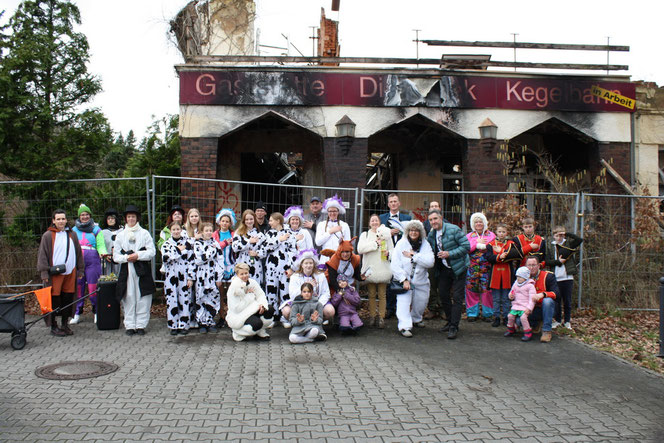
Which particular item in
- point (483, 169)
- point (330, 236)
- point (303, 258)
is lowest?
point (303, 258)

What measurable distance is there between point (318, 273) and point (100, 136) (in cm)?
923

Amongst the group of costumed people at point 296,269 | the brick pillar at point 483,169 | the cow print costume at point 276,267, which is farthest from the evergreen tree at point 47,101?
the brick pillar at point 483,169

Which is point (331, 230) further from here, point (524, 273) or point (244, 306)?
point (524, 273)

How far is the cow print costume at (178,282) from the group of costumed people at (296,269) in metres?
0.01

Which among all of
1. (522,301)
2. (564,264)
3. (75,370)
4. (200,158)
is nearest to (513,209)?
(564,264)

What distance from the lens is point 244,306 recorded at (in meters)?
7.54

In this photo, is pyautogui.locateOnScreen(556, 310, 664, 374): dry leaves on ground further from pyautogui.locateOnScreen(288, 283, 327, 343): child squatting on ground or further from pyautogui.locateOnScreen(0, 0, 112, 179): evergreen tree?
pyautogui.locateOnScreen(0, 0, 112, 179): evergreen tree

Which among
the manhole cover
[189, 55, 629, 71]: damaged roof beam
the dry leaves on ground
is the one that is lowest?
the dry leaves on ground

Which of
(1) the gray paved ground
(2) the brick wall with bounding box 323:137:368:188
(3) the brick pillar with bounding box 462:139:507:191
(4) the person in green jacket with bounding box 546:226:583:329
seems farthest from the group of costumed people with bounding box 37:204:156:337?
(3) the brick pillar with bounding box 462:139:507:191

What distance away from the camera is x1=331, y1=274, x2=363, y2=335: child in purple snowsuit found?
775 cm

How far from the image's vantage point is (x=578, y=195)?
9547mm

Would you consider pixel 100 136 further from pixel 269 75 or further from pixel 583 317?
pixel 583 317

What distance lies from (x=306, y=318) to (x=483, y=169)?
6877 mm

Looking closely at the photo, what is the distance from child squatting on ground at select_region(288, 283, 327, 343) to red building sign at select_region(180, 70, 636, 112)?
19.4ft
